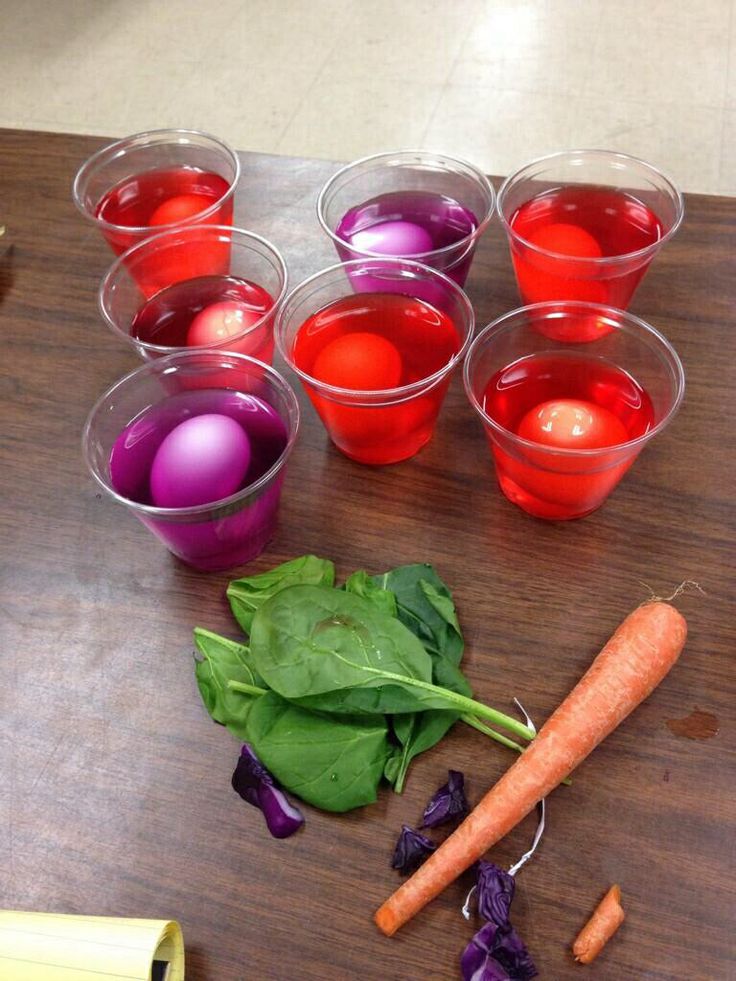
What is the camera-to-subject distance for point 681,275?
1047 millimetres

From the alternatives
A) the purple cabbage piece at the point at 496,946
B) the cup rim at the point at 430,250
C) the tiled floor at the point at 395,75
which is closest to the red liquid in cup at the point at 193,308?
the cup rim at the point at 430,250

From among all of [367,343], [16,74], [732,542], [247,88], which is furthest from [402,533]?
[16,74]

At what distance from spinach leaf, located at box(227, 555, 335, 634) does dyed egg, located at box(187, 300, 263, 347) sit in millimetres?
272

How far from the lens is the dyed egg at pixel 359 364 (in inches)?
35.3

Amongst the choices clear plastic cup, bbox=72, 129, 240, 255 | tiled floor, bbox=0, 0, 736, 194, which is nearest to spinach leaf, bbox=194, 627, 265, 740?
clear plastic cup, bbox=72, 129, 240, 255

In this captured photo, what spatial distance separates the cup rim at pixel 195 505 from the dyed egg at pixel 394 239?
0.72ft

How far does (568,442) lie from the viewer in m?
0.84

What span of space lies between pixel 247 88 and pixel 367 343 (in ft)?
6.92

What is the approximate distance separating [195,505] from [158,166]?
56 centimetres

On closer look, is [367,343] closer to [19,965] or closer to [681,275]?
[681,275]

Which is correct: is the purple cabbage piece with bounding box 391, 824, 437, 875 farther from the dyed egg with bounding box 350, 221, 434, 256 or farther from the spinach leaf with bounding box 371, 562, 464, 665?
the dyed egg with bounding box 350, 221, 434, 256

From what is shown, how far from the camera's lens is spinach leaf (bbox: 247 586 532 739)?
2.35 ft

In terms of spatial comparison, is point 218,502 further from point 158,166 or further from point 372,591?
point 158,166

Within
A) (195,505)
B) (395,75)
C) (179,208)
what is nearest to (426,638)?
(195,505)
